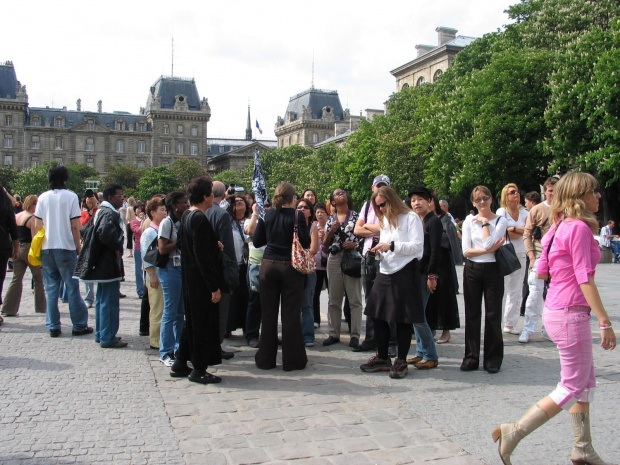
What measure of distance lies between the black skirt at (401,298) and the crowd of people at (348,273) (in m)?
0.01

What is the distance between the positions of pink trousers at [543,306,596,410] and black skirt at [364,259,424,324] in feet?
7.45

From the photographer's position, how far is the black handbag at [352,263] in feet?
26.5

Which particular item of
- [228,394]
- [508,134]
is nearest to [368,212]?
[228,394]

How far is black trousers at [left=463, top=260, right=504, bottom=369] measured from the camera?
22.2ft

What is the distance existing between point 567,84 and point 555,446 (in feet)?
85.7

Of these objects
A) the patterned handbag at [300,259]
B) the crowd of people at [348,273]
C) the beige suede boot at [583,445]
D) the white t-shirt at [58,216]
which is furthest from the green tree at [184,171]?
the beige suede boot at [583,445]

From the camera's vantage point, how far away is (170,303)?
6934mm

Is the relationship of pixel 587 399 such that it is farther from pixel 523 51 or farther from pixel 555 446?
pixel 523 51

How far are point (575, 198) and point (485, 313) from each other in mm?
2780

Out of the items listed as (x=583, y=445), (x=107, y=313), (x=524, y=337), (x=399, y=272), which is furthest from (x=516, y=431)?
(x=107, y=313)

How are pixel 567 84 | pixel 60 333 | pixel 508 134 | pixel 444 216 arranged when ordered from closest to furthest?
pixel 60 333 → pixel 444 216 → pixel 567 84 → pixel 508 134

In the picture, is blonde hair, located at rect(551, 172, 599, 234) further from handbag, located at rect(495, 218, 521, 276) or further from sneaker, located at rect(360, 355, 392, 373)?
sneaker, located at rect(360, 355, 392, 373)

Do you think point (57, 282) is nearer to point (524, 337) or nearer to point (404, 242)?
point (404, 242)

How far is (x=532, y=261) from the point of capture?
8508 mm
